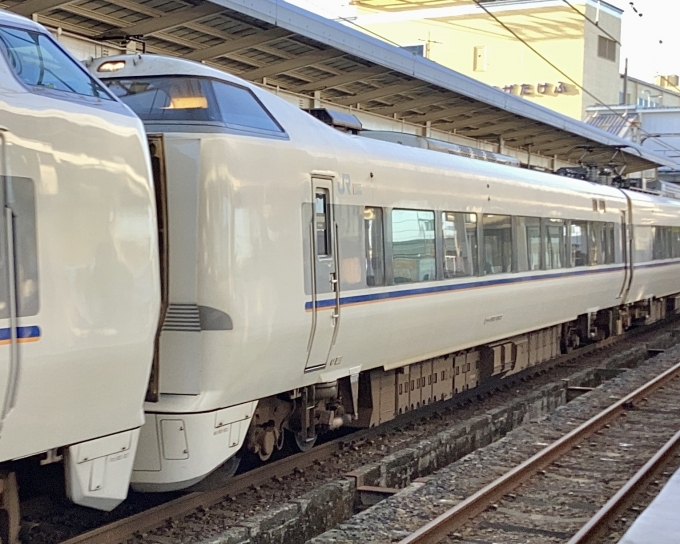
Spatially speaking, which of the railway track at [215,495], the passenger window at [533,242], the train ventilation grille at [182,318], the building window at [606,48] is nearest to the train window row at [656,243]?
the passenger window at [533,242]

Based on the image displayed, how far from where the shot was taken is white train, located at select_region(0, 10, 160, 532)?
4.41m

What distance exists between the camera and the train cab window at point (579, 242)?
1404 cm

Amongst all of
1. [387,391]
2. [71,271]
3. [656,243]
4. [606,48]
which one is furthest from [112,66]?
[606,48]

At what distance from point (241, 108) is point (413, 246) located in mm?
2921

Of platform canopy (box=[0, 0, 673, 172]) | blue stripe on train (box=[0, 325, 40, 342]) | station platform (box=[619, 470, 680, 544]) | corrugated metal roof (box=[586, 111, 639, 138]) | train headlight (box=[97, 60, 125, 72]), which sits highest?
corrugated metal roof (box=[586, 111, 639, 138])

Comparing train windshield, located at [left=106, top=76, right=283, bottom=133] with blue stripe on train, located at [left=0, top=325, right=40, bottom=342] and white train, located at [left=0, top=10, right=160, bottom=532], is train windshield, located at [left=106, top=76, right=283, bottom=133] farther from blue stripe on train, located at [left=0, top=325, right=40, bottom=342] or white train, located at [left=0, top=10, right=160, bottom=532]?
blue stripe on train, located at [left=0, top=325, right=40, bottom=342]

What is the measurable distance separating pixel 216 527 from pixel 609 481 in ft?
11.5

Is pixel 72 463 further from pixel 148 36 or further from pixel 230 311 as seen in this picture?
pixel 148 36

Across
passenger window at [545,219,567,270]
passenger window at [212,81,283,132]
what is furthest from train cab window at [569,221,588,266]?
passenger window at [212,81,283,132]

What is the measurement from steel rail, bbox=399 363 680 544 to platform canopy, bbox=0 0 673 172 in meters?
5.75

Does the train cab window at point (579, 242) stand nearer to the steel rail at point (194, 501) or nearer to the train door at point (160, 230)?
the steel rail at point (194, 501)

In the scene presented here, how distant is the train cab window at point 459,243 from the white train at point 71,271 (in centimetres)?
487

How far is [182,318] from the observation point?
19.9 ft

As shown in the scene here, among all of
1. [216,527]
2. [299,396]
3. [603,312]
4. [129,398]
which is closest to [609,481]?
[299,396]
